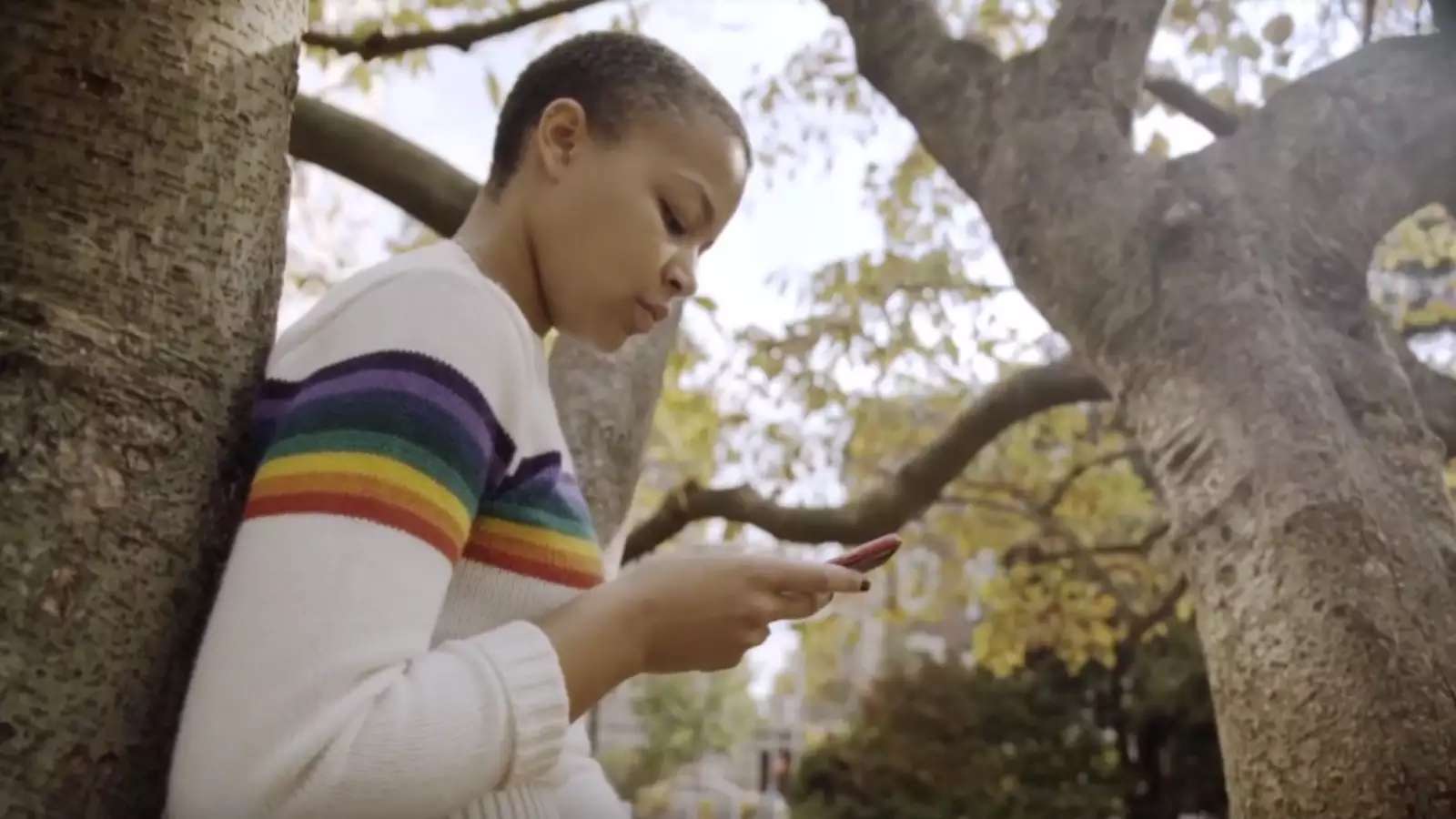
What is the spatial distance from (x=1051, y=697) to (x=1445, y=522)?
762 centimetres

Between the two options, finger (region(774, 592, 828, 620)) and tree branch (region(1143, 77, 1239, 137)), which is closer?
finger (region(774, 592, 828, 620))

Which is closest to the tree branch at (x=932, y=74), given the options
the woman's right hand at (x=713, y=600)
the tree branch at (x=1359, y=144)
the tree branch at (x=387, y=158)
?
the tree branch at (x=1359, y=144)

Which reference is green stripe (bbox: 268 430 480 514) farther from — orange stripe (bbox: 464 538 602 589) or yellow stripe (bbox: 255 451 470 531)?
orange stripe (bbox: 464 538 602 589)

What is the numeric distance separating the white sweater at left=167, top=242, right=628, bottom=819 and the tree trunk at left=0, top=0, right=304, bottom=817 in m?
0.08

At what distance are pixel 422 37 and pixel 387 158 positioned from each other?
53 cm

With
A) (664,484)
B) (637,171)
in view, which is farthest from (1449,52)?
(664,484)

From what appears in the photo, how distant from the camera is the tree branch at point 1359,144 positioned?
224 cm

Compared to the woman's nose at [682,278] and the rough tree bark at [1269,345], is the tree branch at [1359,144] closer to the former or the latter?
the rough tree bark at [1269,345]

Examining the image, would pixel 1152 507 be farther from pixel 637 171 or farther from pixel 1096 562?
pixel 637 171

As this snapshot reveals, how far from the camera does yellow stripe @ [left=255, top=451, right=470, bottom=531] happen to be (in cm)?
75

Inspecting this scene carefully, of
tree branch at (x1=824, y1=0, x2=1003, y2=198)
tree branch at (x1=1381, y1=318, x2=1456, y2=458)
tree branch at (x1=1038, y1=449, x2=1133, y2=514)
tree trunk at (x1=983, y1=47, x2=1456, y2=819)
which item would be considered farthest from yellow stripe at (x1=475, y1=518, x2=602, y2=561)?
tree branch at (x1=1038, y1=449, x2=1133, y2=514)

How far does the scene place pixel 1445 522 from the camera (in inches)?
72.1

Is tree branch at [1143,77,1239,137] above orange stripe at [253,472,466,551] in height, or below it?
above

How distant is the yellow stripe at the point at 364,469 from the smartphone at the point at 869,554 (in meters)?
0.37
